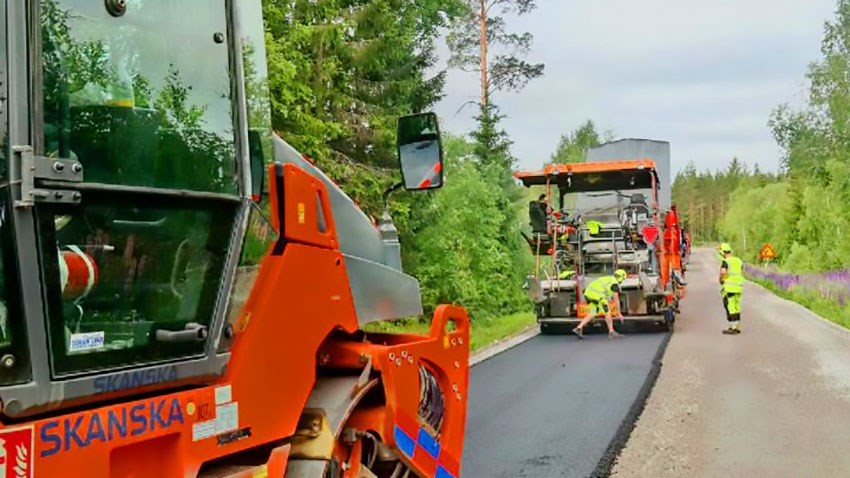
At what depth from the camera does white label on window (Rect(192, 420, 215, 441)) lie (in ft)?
6.62

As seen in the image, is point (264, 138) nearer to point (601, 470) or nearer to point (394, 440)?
point (394, 440)

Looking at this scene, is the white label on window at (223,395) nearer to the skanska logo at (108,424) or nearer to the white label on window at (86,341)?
the skanska logo at (108,424)

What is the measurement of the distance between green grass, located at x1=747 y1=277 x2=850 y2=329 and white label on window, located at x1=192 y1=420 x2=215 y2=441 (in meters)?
14.9

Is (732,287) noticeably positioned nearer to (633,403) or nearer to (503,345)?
(503,345)

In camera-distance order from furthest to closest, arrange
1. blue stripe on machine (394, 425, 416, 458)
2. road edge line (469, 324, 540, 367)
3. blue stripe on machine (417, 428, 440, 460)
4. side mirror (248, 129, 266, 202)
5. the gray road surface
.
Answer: road edge line (469, 324, 540, 367) < the gray road surface < blue stripe on machine (417, 428, 440, 460) < blue stripe on machine (394, 425, 416, 458) < side mirror (248, 129, 266, 202)

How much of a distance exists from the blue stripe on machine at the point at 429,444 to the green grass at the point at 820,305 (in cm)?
1348

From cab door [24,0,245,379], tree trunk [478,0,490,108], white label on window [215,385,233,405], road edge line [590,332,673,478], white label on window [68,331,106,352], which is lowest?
road edge line [590,332,673,478]

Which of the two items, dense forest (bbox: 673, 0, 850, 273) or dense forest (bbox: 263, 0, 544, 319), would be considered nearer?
dense forest (bbox: 263, 0, 544, 319)

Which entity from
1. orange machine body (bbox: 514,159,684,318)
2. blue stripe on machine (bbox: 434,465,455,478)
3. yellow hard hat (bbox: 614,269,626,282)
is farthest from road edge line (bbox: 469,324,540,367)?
blue stripe on machine (bbox: 434,465,455,478)

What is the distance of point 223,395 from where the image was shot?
2.12 metres

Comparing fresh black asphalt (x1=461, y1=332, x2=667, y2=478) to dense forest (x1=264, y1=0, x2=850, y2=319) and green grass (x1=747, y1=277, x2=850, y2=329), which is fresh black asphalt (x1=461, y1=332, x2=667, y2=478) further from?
green grass (x1=747, y1=277, x2=850, y2=329)

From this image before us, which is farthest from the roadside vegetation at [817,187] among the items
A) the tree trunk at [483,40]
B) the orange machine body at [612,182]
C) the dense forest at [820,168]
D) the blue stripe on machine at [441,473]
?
the blue stripe on machine at [441,473]

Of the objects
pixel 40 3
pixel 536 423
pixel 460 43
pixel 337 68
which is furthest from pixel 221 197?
pixel 460 43

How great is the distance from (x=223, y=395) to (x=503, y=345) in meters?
10.1
